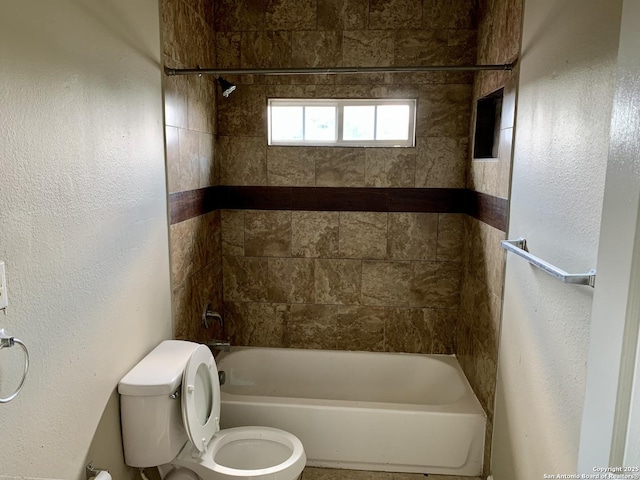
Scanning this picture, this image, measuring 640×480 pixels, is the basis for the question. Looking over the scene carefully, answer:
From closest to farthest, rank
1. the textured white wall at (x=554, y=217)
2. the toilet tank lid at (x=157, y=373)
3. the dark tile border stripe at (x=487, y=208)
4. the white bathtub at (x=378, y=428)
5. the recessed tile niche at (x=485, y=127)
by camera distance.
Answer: the textured white wall at (x=554, y=217)
the toilet tank lid at (x=157, y=373)
the dark tile border stripe at (x=487, y=208)
the white bathtub at (x=378, y=428)
the recessed tile niche at (x=485, y=127)

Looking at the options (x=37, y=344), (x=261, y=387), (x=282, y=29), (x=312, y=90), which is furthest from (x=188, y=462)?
(x=282, y=29)

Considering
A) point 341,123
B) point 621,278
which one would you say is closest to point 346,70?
point 341,123

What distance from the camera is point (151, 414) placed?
1860 mm

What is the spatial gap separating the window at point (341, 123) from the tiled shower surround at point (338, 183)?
0.08 m

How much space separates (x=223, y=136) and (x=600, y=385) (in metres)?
2.72

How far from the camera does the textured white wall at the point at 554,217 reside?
4.57 ft

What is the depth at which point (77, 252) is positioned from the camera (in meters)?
1.54

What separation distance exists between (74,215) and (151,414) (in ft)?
2.84

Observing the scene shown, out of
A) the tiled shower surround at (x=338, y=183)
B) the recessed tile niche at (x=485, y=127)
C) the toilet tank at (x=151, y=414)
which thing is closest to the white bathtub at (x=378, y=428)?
the tiled shower surround at (x=338, y=183)

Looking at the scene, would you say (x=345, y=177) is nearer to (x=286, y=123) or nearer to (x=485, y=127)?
(x=286, y=123)

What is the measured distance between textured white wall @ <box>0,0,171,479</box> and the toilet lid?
10.0 inches

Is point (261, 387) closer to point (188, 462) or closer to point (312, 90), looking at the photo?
point (188, 462)

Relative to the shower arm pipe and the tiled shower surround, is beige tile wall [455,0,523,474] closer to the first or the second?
the tiled shower surround

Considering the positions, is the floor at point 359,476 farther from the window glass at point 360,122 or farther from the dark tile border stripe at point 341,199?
the window glass at point 360,122
